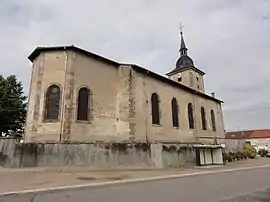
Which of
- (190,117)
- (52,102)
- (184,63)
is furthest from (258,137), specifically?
(52,102)

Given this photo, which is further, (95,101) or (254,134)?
(254,134)

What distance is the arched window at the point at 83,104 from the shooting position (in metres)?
20.7

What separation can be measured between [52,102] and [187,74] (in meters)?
28.4

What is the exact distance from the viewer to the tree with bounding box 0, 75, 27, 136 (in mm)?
31188

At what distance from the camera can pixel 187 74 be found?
43.8 m

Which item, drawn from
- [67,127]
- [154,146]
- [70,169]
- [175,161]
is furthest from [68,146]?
[175,161]

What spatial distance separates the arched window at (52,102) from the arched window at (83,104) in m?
1.66

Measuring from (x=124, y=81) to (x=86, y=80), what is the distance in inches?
150

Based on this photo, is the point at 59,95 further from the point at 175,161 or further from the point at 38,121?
the point at 175,161

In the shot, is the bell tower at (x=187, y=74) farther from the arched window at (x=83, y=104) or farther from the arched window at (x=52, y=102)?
the arched window at (x=52, y=102)

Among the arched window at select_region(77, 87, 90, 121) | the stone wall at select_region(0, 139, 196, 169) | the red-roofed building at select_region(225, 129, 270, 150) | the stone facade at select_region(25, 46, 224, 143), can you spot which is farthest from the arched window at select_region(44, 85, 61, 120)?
the red-roofed building at select_region(225, 129, 270, 150)

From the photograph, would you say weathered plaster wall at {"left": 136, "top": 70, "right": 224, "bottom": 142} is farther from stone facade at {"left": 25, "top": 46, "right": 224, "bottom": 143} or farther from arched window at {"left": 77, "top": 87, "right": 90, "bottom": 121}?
arched window at {"left": 77, "top": 87, "right": 90, "bottom": 121}

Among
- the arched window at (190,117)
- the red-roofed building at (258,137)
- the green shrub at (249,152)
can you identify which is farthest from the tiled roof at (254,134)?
the arched window at (190,117)

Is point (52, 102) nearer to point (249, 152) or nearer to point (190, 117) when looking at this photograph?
point (190, 117)
